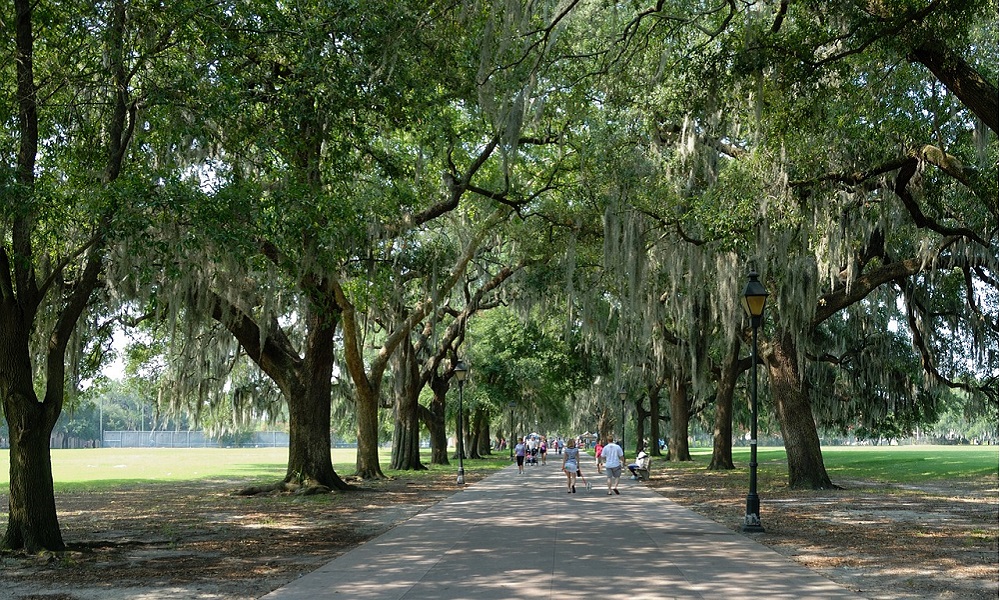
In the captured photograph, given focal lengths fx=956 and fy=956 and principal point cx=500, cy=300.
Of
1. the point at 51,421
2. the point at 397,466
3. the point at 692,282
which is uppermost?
the point at 692,282

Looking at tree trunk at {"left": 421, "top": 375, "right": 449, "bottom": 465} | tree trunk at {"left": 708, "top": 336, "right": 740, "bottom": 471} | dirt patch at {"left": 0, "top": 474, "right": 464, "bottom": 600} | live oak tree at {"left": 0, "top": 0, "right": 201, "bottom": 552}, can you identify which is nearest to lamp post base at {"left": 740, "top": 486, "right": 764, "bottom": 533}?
dirt patch at {"left": 0, "top": 474, "right": 464, "bottom": 600}

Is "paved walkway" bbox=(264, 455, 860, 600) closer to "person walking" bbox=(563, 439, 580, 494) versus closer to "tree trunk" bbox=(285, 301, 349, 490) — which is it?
"person walking" bbox=(563, 439, 580, 494)

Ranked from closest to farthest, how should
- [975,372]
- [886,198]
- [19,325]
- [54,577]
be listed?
1. [54,577]
2. [19,325]
3. [886,198]
4. [975,372]

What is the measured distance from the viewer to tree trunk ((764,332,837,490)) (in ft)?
69.6

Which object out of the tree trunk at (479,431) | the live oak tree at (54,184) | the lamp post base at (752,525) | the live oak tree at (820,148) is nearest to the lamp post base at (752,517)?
the lamp post base at (752,525)

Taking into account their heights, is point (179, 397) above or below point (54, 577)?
above

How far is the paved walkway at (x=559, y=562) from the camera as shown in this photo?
807 centimetres

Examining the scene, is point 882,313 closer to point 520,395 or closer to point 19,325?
point 520,395

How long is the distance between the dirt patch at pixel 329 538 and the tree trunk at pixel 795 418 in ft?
1.86

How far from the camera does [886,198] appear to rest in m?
16.3

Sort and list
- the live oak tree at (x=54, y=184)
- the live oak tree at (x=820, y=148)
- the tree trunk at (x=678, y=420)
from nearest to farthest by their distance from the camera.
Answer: the live oak tree at (x=54, y=184), the live oak tree at (x=820, y=148), the tree trunk at (x=678, y=420)

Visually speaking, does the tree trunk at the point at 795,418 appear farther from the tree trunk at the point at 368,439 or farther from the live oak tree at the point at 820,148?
the tree trunk at the point at 368,439

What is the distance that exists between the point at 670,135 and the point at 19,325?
42.2 ft

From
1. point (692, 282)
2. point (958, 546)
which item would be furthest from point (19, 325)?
point (692, 282)
